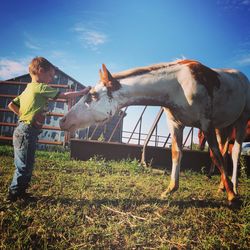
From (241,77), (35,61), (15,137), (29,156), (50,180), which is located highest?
(241,77)

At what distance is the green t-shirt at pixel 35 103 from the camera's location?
2.62 meters

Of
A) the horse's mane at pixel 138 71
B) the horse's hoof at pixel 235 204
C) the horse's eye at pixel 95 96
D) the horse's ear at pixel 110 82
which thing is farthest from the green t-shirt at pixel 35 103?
the horse's hoof at pixel 235 204

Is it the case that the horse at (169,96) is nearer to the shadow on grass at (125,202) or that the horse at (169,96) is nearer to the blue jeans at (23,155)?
the shadow on grass at (125,202)

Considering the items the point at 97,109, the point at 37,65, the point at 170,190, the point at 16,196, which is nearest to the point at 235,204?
the point at 170,190

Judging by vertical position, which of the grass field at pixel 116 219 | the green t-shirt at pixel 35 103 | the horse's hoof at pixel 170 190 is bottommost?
the grass field at pixel 116 219

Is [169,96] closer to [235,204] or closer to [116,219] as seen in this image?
[235,204]

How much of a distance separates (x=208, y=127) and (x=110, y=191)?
5.33 feet

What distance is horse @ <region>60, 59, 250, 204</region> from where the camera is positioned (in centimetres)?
298

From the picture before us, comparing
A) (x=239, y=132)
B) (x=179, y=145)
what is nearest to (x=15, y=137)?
(x=179, y=145)

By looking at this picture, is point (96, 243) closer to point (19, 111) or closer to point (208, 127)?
point (19, 111)

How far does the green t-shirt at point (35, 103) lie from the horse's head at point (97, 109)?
0.36 m

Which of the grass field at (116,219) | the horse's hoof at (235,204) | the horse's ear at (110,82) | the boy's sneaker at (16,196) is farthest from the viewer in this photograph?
the horse's ear at (110,82)

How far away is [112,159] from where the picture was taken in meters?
6.18

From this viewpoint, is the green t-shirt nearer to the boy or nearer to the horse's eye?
the boy
